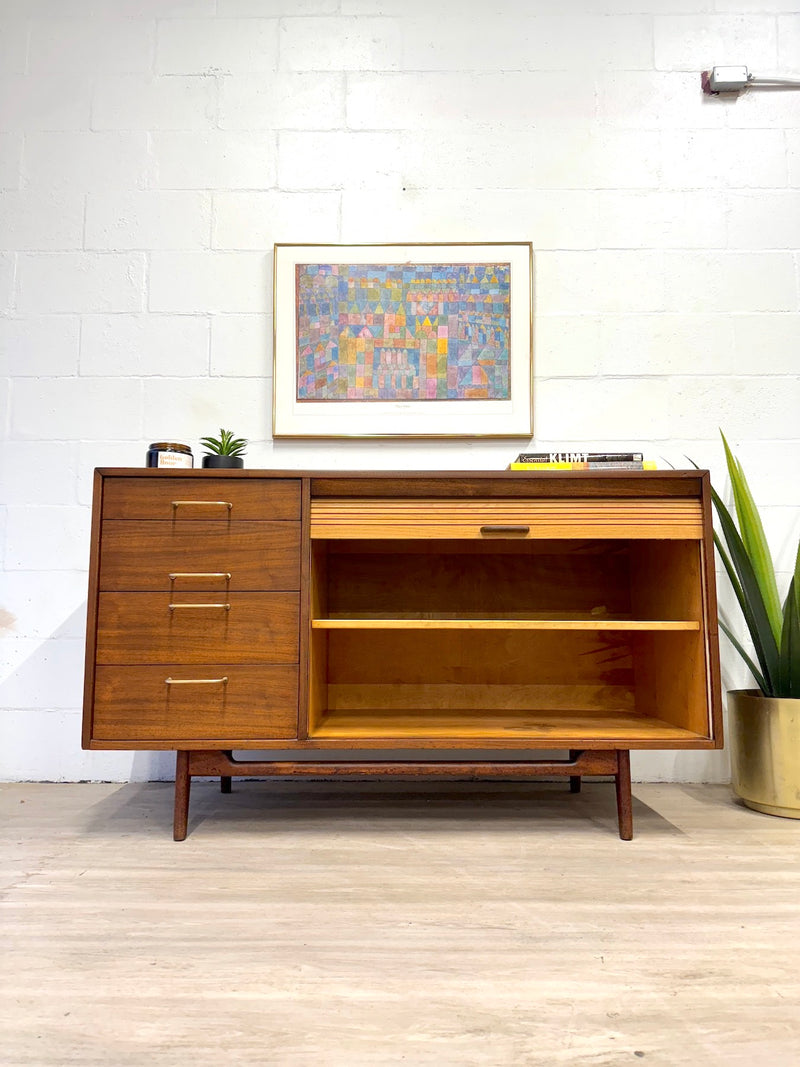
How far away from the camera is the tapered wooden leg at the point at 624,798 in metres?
1.42

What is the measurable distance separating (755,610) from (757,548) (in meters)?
0.15

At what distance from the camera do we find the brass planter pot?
1542mm

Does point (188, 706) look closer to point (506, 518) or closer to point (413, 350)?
point (506, 518)

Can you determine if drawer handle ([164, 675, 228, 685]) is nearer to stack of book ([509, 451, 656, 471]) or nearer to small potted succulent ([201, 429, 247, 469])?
small potted succulent ([201, 429, 247, 469])

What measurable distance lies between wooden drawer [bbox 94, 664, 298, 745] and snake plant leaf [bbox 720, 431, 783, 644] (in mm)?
1138

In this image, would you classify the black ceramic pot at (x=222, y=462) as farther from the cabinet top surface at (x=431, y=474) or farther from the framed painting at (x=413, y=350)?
the framed painting at (x=413, y=350)

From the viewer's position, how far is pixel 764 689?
1671mm

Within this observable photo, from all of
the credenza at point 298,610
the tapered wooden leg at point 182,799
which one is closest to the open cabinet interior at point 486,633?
the credenza at point 298,610

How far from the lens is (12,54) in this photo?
2051mm

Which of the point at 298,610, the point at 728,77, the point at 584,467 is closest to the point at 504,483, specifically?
the point at 584,467

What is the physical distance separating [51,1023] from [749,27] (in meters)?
2.80

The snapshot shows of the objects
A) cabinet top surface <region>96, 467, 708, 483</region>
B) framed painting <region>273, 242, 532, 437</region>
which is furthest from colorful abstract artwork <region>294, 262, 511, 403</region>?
cabinet top surface <region>96, 467, 708, 483</region>

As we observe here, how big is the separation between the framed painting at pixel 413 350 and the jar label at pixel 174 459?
0.41 m

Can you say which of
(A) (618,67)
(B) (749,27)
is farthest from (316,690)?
(B) (749,27)
